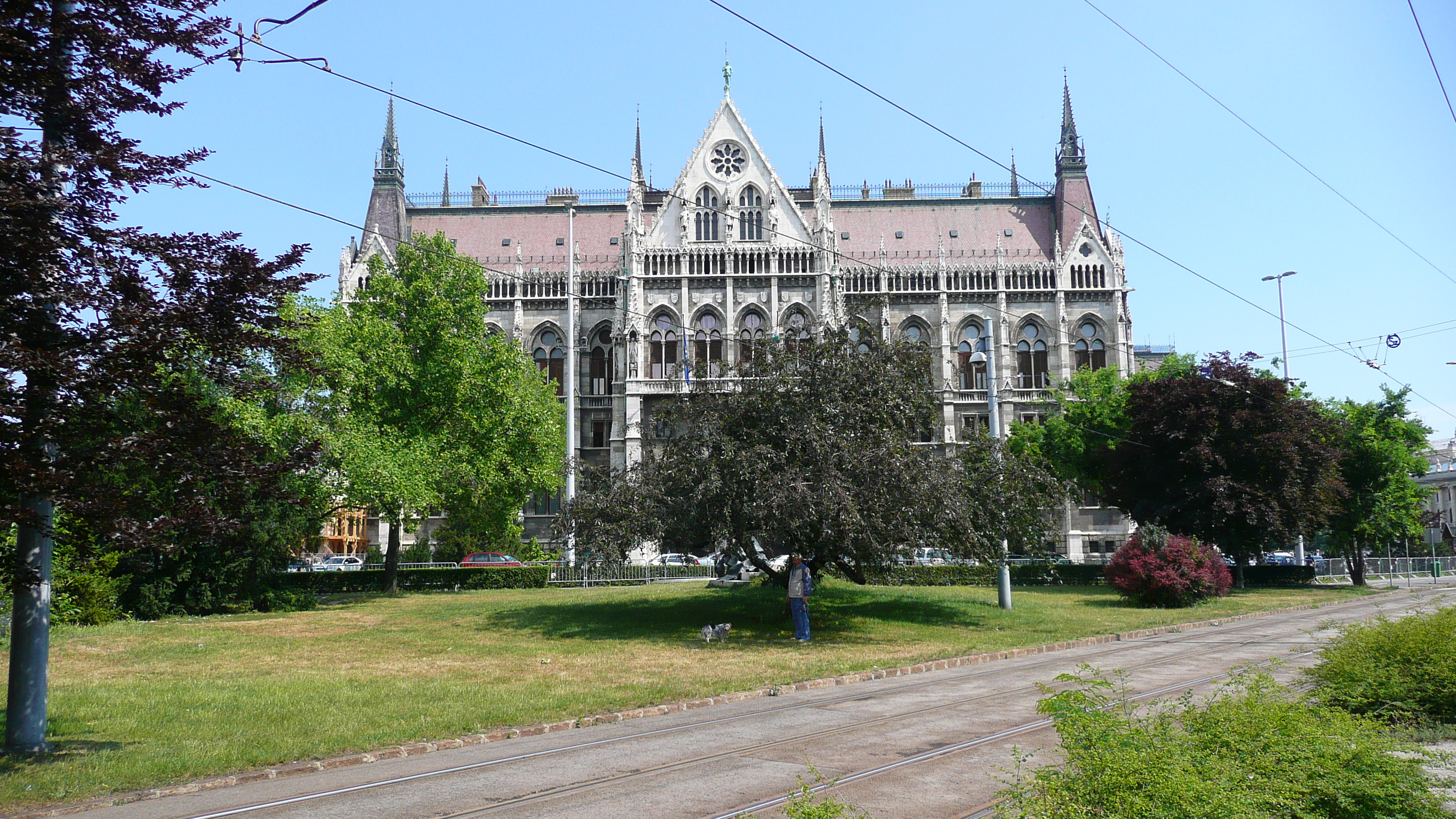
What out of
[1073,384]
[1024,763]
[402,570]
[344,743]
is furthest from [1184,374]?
[344,743]

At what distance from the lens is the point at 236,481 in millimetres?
10422

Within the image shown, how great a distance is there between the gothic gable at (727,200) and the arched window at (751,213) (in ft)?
0.09

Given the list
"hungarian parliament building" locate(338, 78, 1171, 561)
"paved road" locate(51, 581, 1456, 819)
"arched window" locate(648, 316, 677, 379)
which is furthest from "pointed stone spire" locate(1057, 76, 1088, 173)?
"paved road" locate(51, 581, 1456, 819)

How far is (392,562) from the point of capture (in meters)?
36.0

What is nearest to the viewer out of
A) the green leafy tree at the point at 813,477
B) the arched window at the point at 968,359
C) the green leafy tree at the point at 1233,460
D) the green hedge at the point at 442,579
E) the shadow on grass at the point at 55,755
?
the shadow on grass at the point at 55,755

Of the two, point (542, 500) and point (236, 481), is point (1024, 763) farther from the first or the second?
point (542, 500)

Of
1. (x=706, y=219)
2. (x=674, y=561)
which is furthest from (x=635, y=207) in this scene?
(x=674, y=561)

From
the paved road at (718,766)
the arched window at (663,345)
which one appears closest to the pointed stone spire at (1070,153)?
the arched window at (663,345)

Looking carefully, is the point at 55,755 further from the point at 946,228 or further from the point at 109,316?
the point at 946,228

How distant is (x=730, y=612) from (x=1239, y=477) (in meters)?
21.5

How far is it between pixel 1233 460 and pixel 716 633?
951 inches

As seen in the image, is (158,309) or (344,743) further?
(344,743)

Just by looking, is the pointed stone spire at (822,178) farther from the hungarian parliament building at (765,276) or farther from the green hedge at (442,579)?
the green hedge at (442,579)

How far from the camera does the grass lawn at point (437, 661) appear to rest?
10.5 metres
